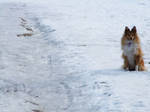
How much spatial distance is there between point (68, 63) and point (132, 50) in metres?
2.22

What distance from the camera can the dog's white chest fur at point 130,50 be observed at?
1034 centimetres

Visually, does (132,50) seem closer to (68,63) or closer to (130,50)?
(130,50)

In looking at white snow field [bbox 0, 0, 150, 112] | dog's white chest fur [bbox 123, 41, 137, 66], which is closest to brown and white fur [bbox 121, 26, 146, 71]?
dog's white chest fur [bbox 123, 41, 137, 66]

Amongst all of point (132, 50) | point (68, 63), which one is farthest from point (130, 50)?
point (68, 63)

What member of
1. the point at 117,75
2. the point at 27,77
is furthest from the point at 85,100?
the point at 27,77

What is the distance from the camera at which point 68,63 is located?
1181 cm

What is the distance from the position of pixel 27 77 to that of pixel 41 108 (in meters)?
2.33

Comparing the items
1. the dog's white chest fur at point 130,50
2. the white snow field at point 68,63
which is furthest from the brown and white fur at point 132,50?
the white snow field at point 68,63

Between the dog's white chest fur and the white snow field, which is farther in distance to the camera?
the dog's white chest fur

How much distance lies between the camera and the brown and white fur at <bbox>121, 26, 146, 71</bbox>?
408 inches

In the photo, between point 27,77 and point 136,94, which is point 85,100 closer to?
point 136,94

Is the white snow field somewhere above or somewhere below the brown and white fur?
below

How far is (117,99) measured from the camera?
26.8 feet

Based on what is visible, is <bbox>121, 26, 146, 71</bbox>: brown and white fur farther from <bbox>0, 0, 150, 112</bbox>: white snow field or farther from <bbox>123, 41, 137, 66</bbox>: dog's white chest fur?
<bbox>0, 0, 150, 112</bbox>: white snow field
